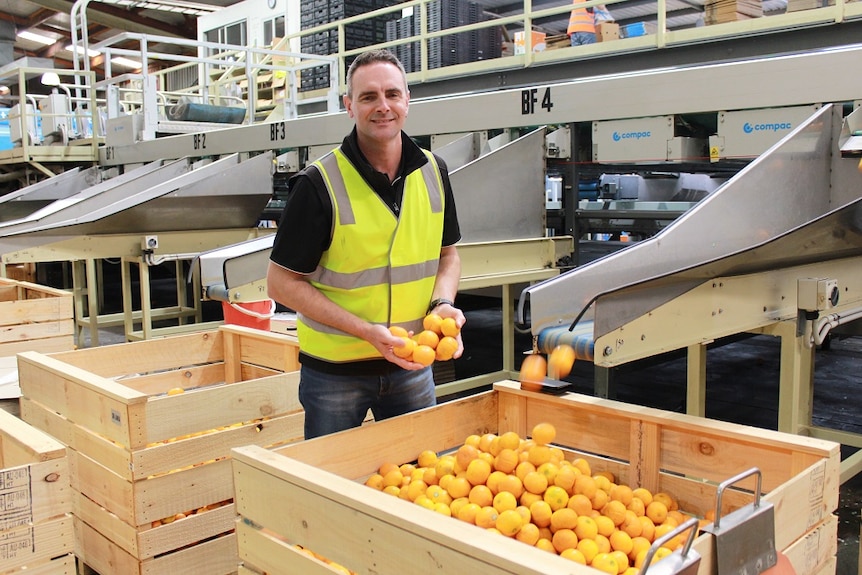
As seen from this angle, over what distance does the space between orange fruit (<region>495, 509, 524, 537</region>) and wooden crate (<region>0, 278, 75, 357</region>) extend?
3280 mm

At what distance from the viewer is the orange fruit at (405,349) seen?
6.53 feet

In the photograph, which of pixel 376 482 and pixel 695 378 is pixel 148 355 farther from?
pixel 695 378

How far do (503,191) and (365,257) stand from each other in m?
2.68

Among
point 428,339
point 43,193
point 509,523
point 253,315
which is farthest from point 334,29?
point 509,523

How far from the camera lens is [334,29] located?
36.3ft

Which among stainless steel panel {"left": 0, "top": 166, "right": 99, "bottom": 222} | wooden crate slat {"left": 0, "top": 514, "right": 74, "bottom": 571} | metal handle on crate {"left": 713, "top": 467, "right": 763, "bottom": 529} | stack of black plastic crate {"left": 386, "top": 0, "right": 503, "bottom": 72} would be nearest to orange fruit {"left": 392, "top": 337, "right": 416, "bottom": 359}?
metal handle on crate {"left": 713, "top": 467, "right": 763, "bottom": 529}

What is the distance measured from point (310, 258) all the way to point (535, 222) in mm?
3003

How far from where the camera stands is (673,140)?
13.4ft

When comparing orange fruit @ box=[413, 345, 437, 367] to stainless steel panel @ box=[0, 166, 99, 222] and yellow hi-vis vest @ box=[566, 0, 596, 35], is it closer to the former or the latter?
yellow hi-vis vest @ box=[566, 0, 596, 35]

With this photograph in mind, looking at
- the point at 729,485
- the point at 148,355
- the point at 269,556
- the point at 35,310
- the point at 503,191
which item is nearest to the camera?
the point at 729,485

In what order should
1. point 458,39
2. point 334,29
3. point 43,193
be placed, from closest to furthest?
point 458,39 < point 43,193 < point 334,29

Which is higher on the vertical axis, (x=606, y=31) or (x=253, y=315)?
(x=606, y=31)

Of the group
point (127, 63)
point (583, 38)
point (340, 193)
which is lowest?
point (340, 193)

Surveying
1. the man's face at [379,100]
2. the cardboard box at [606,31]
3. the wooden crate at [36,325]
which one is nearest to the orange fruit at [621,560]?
the man's face at [379,100]
